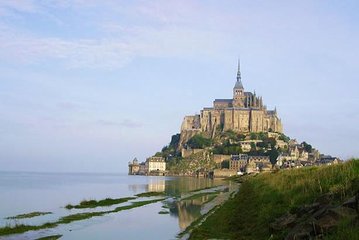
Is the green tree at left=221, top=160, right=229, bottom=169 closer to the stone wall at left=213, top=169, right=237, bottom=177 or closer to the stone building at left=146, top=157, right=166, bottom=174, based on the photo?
the stone wall at left=213, top=169, right=237, bottom=177

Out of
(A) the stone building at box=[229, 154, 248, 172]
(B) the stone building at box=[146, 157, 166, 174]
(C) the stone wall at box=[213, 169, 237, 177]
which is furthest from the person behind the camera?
(B) the stone building at box=[146, 157, 166, 174]

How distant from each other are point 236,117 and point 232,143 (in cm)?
1299

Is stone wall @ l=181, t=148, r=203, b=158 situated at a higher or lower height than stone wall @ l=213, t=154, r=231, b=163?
higher

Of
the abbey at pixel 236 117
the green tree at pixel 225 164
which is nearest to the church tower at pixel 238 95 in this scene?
the abbey at pixel 236 117

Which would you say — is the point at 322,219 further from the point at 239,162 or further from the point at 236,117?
the point at 236,117

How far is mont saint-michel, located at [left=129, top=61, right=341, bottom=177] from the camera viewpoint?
509ft

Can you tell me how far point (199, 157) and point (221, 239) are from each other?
157 m

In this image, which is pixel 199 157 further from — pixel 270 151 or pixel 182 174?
pixel 270 151

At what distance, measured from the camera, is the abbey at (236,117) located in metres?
178

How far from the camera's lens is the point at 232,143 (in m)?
170

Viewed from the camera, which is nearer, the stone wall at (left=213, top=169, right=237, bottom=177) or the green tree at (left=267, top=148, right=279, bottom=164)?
the stone wall at (left=213, top=169, right=237, bottom=177)

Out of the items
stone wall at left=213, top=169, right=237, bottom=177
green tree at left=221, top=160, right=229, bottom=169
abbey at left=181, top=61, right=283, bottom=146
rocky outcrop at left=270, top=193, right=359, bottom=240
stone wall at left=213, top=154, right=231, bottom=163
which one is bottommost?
stone wall at left=213, top=169, right=237, bottom=177

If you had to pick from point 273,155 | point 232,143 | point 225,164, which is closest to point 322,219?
point 273,155

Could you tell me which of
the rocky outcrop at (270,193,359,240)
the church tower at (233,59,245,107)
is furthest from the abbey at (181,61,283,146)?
the rocky outcrop at (270,193,359,240)
